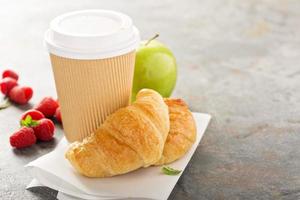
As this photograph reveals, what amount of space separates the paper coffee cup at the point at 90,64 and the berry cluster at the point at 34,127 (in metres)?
0.13

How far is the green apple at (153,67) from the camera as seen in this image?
6.23ft

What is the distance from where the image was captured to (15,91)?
2.02m

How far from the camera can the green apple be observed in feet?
6.23

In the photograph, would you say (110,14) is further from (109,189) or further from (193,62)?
(193,62)

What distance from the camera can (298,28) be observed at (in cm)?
276

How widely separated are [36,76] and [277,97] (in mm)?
947

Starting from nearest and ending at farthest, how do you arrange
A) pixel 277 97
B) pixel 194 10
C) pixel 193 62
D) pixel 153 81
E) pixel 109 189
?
pixel 109 189
pixel 153 81
pixel 277 97
pixel 193 62
pixel 194 10

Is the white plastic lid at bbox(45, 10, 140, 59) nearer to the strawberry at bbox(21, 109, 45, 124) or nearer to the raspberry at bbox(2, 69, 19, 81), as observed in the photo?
the strawberry at bbox(21, 109, 45, 124)

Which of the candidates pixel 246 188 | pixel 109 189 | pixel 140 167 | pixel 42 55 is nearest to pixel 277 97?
pixel 246 188

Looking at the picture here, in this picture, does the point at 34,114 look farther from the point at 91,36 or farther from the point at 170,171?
the point at 170,171

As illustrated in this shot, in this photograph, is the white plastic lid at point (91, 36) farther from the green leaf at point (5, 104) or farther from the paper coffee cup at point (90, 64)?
the green leaf at point (5, 104)


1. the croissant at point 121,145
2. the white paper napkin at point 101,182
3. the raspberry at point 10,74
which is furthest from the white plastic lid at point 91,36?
the raspberry at point 10,74

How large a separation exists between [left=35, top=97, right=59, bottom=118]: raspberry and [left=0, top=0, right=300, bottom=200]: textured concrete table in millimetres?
86

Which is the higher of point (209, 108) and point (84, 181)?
point (84, 181)
